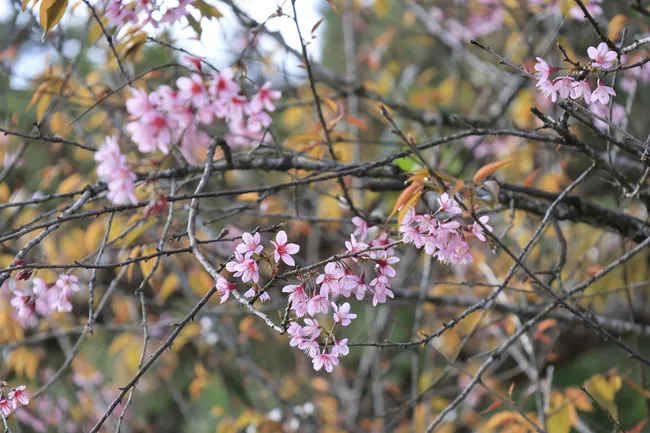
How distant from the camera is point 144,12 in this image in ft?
3.60

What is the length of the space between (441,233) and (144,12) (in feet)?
2.33

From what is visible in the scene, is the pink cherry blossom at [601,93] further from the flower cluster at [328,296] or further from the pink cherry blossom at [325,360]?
the pink cherry blossom at [325,360]

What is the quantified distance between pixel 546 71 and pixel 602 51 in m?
0.09

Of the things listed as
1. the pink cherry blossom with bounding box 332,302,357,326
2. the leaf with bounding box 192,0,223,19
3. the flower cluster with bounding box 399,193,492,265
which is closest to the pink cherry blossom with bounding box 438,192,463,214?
the flower cluster with bounding box 399,193,492,265

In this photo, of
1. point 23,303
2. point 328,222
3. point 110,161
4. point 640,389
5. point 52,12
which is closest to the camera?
point 110,161

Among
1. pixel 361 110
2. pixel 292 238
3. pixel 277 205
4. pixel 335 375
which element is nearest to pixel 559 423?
pixel 277 205

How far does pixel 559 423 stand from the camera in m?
1.43

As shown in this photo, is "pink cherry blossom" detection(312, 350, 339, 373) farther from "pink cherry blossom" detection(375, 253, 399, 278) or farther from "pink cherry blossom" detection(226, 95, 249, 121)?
"pink cherry blossom" detection(226, 95, 249, 121)

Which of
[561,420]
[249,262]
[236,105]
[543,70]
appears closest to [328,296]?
[249,262]

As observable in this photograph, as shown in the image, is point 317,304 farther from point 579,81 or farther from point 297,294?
point 579,81

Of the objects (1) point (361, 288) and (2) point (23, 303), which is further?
(2) point (23, 303)

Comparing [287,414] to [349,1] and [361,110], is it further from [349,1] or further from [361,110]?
[361,110]

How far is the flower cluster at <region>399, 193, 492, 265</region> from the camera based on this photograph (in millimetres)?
865

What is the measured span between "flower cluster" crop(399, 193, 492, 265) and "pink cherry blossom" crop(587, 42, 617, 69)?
11.8 inches
